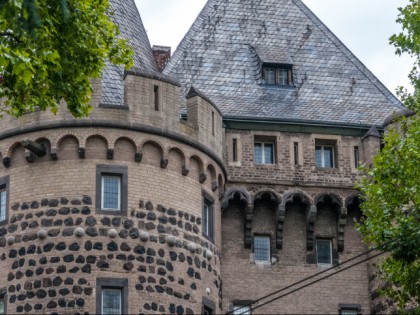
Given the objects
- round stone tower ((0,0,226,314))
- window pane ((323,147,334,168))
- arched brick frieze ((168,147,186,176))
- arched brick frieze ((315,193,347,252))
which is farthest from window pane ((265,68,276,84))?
arched brick frieze ((168,147,186,176))

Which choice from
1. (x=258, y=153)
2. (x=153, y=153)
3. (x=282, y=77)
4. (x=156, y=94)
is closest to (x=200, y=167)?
(x=153, y=153)

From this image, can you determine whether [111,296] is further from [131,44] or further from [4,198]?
[131,44]

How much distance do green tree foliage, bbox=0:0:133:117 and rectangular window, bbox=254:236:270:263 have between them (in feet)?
23.9

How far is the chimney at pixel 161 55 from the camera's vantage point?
46.7 m

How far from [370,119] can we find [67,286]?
11.0 m

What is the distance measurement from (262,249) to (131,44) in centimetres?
656

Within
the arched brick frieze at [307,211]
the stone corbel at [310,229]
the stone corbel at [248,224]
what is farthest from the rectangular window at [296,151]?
the stone corbel at [248,224]

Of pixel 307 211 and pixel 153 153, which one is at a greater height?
pixel 153 153

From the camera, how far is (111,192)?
38906 millimetres

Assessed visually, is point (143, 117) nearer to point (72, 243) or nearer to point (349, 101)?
point (72, 243)

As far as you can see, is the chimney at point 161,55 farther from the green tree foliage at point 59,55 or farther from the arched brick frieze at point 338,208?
the green tree foliage at point 59,55

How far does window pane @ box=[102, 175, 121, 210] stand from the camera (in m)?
38.7

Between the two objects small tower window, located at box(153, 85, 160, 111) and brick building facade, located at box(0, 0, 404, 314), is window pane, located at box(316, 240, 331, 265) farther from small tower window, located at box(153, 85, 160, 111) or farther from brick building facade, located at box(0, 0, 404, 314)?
small tower window, located at box(153, 85, 160, 111)

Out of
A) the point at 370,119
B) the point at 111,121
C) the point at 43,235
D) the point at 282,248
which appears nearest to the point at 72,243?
the point at 43,235
